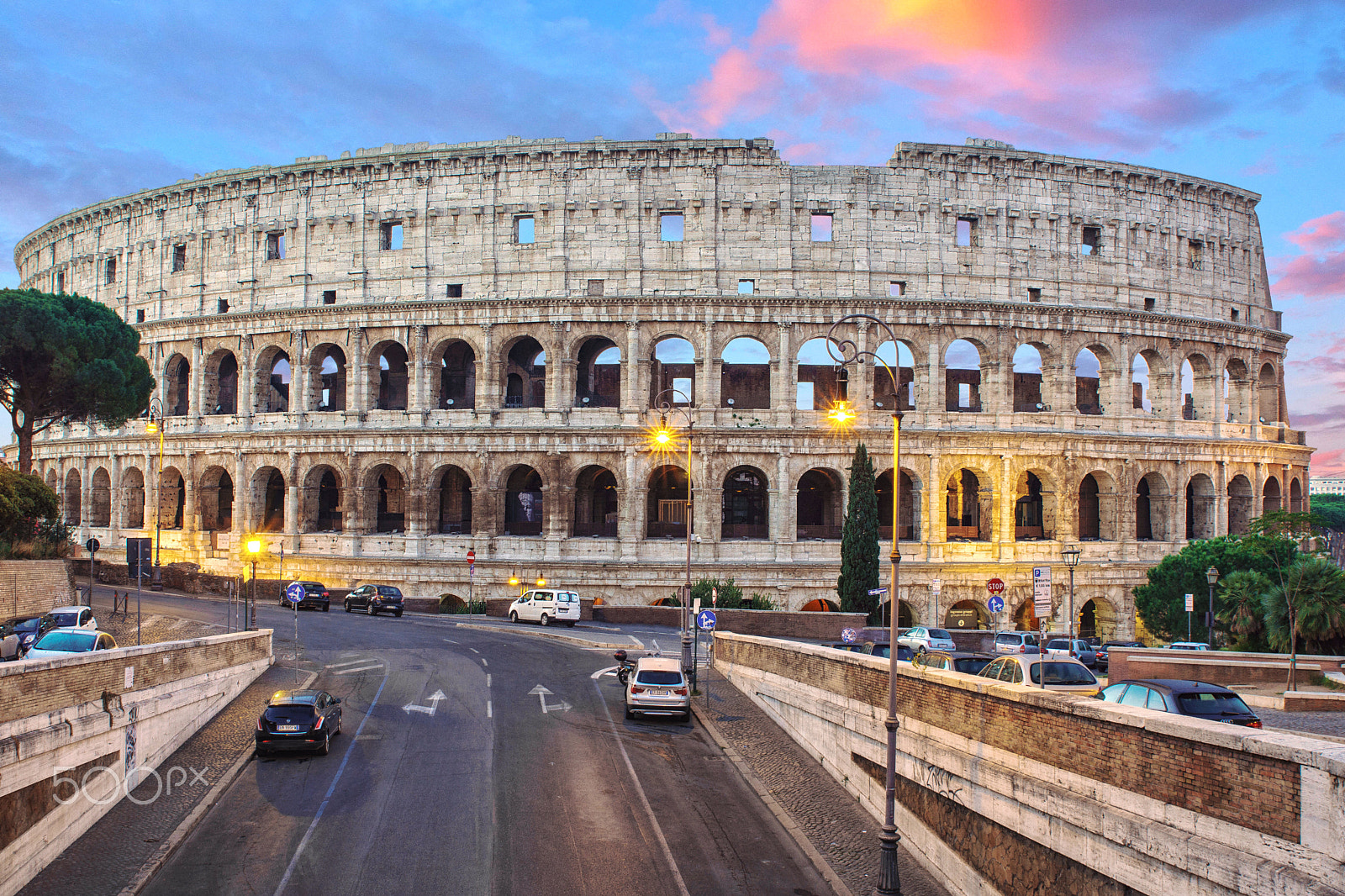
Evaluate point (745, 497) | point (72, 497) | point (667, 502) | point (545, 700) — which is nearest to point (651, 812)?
point (545, 700)

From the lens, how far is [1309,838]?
848 cm

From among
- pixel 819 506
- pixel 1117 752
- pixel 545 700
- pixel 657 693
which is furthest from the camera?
pixel 819 506

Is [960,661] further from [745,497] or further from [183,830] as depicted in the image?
[745,497]

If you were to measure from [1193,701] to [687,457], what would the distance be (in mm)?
28065

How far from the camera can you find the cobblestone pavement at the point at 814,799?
1474 cm

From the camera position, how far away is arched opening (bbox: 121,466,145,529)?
165 ft

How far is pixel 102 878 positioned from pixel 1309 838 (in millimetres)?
15749

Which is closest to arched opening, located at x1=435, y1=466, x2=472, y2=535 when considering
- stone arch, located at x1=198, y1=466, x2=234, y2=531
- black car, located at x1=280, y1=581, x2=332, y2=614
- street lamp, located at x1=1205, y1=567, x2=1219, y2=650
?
black car, located at x1=280, y1=581, x2=332, y2=614

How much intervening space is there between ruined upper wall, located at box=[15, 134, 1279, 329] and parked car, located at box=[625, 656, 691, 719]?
22.7m

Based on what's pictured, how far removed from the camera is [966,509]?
153ft

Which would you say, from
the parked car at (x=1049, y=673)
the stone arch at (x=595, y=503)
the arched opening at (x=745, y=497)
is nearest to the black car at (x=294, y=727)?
the parked car at (x=1049, y=673)

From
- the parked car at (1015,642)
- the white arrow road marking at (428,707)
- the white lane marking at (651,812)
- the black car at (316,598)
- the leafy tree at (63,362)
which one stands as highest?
the leafy tree at (63,362)

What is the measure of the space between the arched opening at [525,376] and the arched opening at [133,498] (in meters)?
21.9
